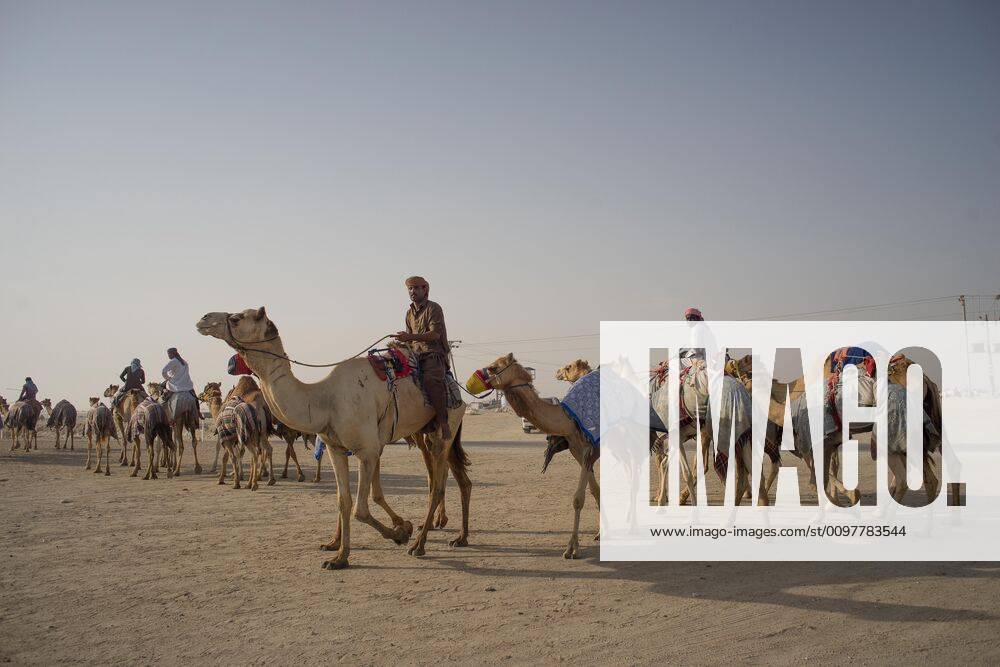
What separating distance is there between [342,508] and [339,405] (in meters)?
1.25

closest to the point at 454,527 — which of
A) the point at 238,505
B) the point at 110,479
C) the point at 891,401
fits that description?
the point at 238,505

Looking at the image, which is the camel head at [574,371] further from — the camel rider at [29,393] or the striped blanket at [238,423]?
the camel rider at [29,393]

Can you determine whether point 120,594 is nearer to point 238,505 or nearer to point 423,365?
point 423,365

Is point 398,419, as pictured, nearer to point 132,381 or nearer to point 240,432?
point 240,432

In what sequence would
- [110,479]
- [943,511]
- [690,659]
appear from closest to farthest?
[690,659] → [943,511] → [110,479]

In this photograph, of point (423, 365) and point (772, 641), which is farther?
point (423, 365)

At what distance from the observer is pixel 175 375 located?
1927cm

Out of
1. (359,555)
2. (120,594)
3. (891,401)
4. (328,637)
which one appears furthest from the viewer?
(891,401)

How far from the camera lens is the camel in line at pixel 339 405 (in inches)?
338

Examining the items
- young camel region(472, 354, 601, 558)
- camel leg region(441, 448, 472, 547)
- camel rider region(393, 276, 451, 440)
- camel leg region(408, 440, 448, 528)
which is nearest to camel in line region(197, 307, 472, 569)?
camel rider region(393, 276, 451, 440)

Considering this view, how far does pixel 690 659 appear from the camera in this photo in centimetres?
561

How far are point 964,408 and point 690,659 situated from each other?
112 ft

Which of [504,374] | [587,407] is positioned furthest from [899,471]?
[504,374]

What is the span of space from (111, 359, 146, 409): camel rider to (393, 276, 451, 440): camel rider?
1574cm
